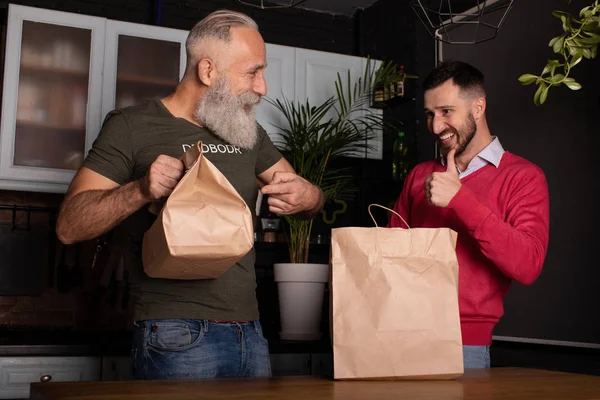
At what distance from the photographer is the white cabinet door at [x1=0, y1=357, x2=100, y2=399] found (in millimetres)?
2469

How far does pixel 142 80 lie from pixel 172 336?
75.0 inches

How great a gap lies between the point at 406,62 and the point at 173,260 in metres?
2.60

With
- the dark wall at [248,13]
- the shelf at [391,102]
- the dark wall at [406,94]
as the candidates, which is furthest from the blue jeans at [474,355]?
the dark wall at [248,13]

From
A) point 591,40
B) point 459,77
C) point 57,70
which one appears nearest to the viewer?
point 591,40

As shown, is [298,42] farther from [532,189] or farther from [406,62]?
[532,189]

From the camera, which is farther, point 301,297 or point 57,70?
point 57,70

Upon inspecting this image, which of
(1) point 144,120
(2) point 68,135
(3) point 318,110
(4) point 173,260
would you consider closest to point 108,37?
(2) point 68,135

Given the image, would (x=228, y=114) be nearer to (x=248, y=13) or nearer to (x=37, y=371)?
(x=37, y=371)

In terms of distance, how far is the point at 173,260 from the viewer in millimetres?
1182

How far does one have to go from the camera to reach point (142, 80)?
122 inches

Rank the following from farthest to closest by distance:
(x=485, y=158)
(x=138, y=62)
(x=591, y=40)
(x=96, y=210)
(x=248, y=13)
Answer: (x=248, y=13)
(x=138, y=62)
(x=485, y=158)
(x=591, y=40)
(x=96, y=210)

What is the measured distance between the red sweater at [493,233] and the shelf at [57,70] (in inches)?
71.3

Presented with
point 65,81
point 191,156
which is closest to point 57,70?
point 65,81

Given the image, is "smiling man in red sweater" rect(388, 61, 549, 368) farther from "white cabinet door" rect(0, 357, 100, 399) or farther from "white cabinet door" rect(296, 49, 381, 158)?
"white cabinet door" rect(296, 49, 381, 158)
